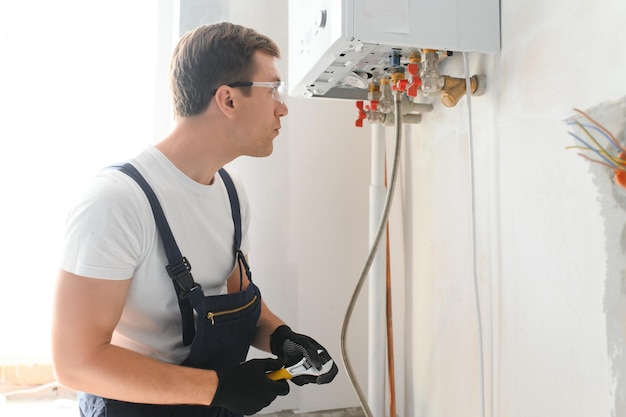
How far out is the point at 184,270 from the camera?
0.91 metres

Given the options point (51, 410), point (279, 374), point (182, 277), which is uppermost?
point (182, 277)

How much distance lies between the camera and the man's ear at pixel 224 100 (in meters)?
1.04

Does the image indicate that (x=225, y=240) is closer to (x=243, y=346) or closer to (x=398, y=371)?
(x=243, y=346)

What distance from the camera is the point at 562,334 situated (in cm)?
80

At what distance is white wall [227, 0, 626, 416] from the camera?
Answer: 2.40 ft

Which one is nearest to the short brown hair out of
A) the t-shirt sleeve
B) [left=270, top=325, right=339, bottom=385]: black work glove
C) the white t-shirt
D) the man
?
the man

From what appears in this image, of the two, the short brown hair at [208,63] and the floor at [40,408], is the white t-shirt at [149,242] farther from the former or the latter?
the floor at [40,408]

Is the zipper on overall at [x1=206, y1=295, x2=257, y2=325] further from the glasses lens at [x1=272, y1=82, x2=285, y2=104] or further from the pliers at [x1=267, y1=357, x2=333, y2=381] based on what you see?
the glasses lens at [x1=272, y1=82, x2=285, y2=104]

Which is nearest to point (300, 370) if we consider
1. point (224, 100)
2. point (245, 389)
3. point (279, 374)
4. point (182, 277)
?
point (279, 374)

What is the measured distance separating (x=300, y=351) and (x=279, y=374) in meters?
0.10

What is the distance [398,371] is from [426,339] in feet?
0.70

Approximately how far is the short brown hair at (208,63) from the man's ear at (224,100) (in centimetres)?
2

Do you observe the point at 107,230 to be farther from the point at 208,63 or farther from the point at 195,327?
the point at 208,63

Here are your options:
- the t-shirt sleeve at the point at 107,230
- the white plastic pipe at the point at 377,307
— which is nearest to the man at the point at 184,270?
the t-shirt sleeve at the point at 107,230
